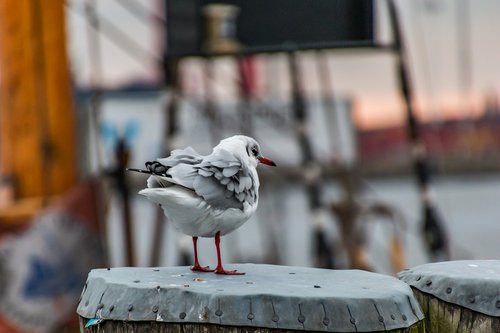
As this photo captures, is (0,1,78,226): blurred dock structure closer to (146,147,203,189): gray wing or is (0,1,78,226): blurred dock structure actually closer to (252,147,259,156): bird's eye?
(252,147,259,156): bird's eye

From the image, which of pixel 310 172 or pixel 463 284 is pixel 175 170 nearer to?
pixel 463 284

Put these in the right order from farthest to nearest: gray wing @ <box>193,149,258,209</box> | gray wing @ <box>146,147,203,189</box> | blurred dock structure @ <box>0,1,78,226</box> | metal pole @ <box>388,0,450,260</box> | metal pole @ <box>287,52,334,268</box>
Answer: metal pole @ <box>287,52,334,268</box> → blurred dock structure @ <box>0,1,78,226</box> → metal pole @ <box>388,0,450,260</box> → gray wing @ <box>193,149,258,209</box> → gray wing @ <box>146,147,203,189</box>

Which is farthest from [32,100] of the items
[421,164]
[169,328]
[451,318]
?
[169,328]

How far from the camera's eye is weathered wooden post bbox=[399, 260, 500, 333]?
5332 mm

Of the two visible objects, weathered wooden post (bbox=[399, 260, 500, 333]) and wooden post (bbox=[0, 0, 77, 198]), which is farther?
wooden post (bbox=[0, 0, 77, 198])

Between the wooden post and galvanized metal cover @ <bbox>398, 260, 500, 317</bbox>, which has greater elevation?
the wooden post

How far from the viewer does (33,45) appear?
48.3 feet

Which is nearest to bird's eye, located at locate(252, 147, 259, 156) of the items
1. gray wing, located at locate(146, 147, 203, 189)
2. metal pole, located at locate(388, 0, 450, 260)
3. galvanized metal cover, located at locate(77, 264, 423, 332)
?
gray wing, located at locate(146, 147, 203, 189)

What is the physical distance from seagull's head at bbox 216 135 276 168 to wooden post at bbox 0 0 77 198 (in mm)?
9331

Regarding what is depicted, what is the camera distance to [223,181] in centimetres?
532

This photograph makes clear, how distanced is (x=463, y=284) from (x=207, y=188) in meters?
1.12

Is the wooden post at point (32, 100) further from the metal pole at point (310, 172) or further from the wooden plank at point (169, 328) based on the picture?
Answer: the wooden plank at point (169, 328)

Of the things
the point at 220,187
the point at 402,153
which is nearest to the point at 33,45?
the point at 220,187

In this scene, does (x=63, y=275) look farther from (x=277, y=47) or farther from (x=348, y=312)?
(x=348, y=312)
